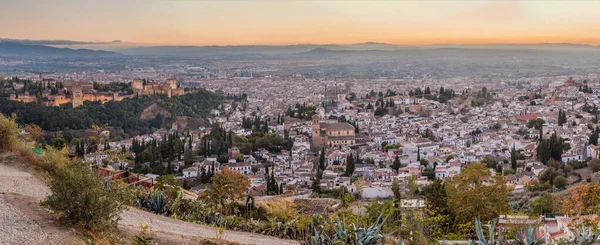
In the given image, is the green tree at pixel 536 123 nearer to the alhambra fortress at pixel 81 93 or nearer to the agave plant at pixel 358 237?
the alhambra fortress at pixel 81 93

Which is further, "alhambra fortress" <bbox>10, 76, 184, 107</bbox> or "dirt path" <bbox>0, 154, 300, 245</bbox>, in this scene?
"alhambra fortress" <bbox>10, 76, 184, 107</bbox>

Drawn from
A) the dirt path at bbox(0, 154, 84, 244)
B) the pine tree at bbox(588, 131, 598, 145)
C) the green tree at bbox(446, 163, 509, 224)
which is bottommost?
the pine tree at bbox(588, 131, 598, 145)

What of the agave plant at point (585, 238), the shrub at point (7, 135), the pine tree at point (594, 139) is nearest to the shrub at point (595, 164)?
the pine tree at point (594, 139)

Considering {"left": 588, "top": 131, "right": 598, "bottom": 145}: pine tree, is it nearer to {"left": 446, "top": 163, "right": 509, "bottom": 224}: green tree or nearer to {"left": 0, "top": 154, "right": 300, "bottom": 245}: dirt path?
{"left": 446, "top": 163, "right": 509, "bottom": 224}: green tree

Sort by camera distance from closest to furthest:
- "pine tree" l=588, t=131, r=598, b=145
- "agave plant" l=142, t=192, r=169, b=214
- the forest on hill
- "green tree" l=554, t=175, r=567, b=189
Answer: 1. "agave plant" l=142, t=192, r=169, b=214
2. "green tree" l=554, t=175, r=567, b=189
3. "pine tree" l=588, t=131, r=598, b=145
4. the forest on hill

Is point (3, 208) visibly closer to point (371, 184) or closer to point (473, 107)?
point (371, 184)

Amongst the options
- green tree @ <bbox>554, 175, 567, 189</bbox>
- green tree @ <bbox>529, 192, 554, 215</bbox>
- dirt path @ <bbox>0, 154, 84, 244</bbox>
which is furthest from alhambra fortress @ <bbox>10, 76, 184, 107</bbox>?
green tree @ <bbox>529, 192, 554, 215</bbox>
